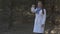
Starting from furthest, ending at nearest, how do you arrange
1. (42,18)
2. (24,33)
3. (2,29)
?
(2,29)
(24,33)
(42,18)

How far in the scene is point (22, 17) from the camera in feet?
43.3

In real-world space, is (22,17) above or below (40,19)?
below

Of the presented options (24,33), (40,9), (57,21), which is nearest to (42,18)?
(40,9)

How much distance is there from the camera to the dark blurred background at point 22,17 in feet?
37.2

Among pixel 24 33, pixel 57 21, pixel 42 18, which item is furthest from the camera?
pixel 57 21

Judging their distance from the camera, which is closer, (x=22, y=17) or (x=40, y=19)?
(x=40, y=19)

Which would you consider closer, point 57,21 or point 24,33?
point 24,33

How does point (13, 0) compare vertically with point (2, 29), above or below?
above

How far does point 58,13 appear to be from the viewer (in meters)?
12.8

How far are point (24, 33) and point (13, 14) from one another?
89.0 inches

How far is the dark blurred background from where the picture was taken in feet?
37.2

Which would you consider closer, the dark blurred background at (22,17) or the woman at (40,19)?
the woman at (40,19)

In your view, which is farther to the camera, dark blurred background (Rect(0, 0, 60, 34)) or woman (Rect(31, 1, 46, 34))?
dark blurred background (Rect(0, 0, 60, 34))

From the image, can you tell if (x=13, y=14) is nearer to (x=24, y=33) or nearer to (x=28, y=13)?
(x=28, y=13)
